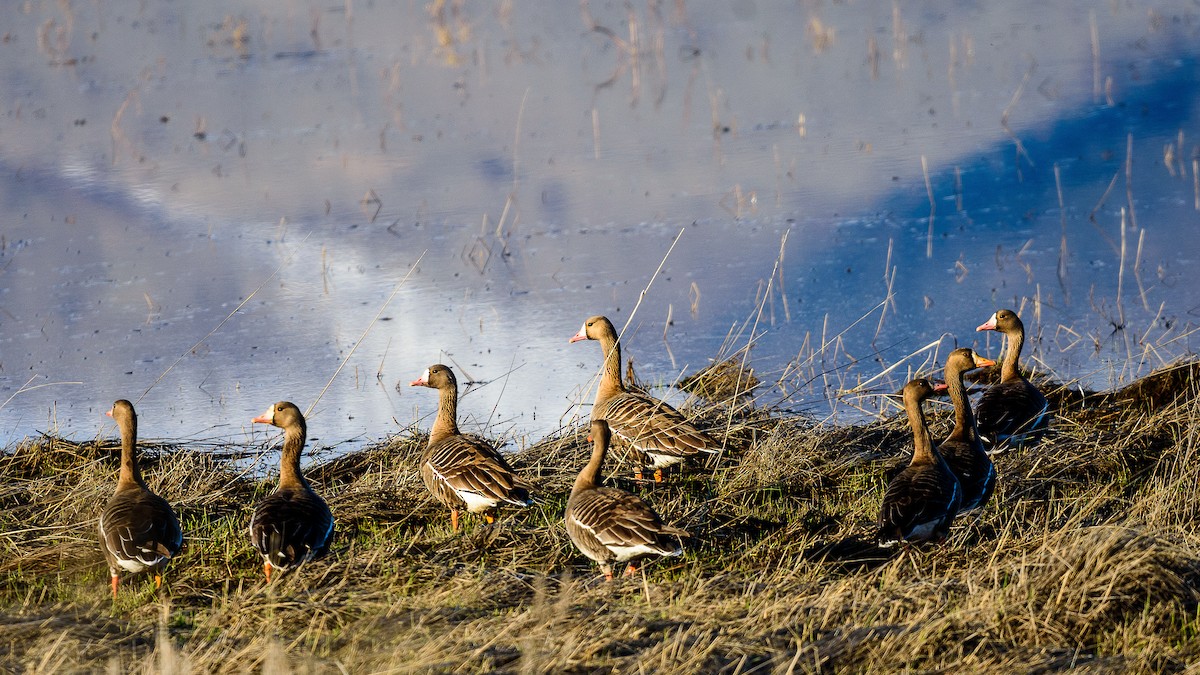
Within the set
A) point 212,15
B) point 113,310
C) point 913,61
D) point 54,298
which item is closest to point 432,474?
point 113,310

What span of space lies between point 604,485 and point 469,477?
2.81ft

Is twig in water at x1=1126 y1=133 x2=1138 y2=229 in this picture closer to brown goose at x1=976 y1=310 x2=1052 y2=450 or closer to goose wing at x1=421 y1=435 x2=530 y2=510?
brown goose at x1=976 y1=310 x2=1052 y2=450

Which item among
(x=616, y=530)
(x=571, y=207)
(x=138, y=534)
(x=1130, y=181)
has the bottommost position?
(x=571, y=207)

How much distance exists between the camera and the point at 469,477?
288 inches

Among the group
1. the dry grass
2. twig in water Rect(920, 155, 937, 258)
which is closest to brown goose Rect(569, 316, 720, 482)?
the dry grass

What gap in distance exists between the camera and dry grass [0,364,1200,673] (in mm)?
5270

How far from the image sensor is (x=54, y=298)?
12.9m

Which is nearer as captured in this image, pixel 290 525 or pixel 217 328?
pixel 290 525

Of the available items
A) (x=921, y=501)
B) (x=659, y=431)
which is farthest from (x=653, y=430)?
(x=921, y=501)

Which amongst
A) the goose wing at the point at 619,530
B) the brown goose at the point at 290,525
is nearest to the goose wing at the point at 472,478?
the goose wing at the point at 619,530

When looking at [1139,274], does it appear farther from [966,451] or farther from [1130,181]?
[966,451]

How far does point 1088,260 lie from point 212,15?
68.8ft

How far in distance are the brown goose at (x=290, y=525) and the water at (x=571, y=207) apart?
2323mm

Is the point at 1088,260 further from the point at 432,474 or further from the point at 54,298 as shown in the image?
the point at 54,298
